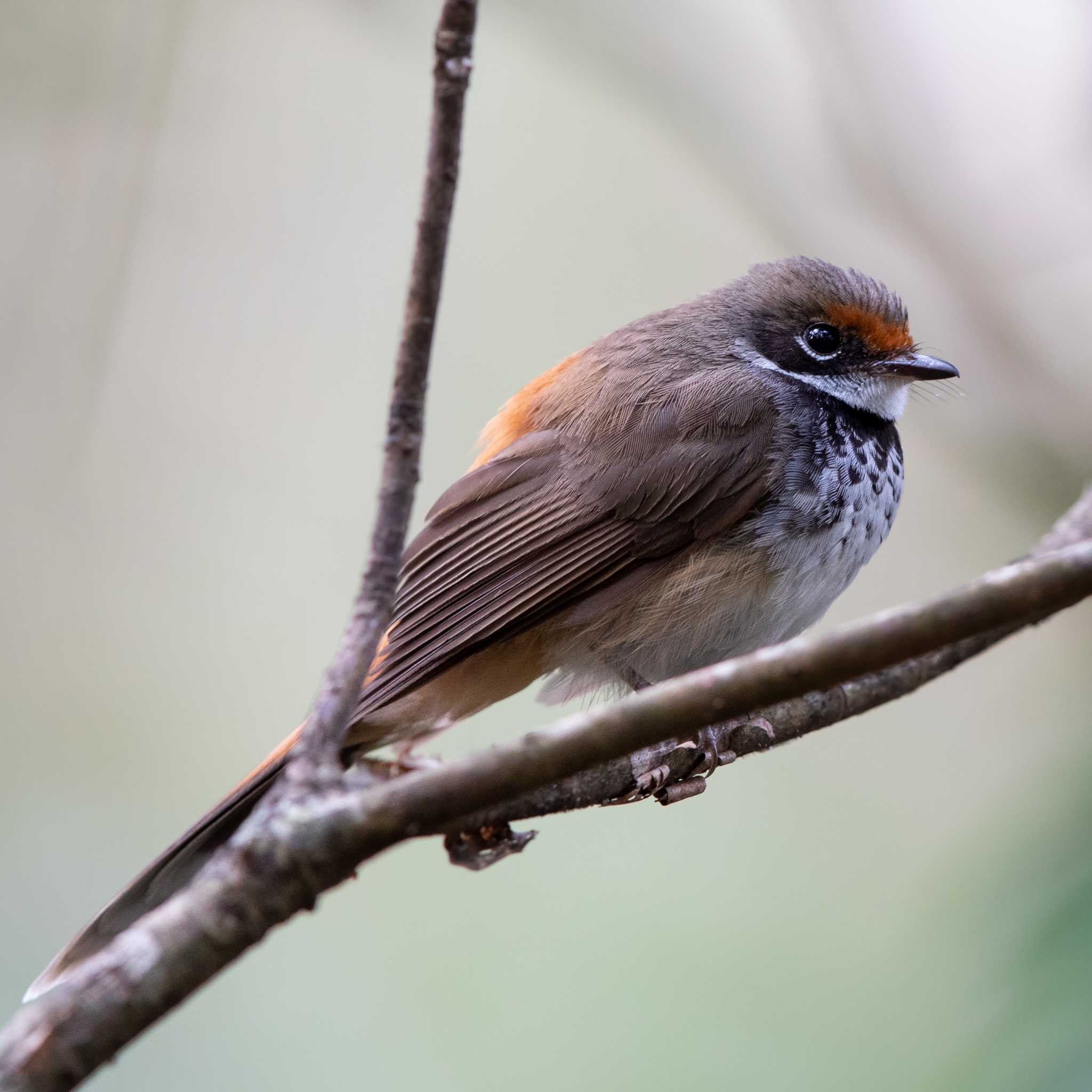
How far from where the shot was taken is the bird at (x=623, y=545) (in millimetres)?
3135

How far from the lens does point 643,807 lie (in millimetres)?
4574

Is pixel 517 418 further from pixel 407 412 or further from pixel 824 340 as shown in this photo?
pixel 407 412

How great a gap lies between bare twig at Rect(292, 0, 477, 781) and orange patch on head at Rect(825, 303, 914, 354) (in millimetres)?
2112

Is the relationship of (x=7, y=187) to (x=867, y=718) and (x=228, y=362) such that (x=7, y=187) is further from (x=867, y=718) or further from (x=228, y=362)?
(x=867, y=718)

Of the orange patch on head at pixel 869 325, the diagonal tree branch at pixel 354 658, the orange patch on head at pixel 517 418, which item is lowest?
the diagonal tree branch at pixel 354 658

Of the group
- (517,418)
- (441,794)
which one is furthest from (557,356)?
(441,794)

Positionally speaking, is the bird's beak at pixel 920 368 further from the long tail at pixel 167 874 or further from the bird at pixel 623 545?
the long tail at pixel 167 874

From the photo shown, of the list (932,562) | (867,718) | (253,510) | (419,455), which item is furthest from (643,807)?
(419,455)

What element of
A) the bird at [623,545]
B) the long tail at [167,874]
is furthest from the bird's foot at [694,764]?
the long tail at [167,874]

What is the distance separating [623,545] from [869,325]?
1072mm

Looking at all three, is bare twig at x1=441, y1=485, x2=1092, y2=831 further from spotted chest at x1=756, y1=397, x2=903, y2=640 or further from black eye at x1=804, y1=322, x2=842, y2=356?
black eye at x1=804, y1=322, x2=842, y2=356

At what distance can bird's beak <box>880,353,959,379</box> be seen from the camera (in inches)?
140

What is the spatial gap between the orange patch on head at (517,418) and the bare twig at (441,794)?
1971mm

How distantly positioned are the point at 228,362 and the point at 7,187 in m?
1.19
